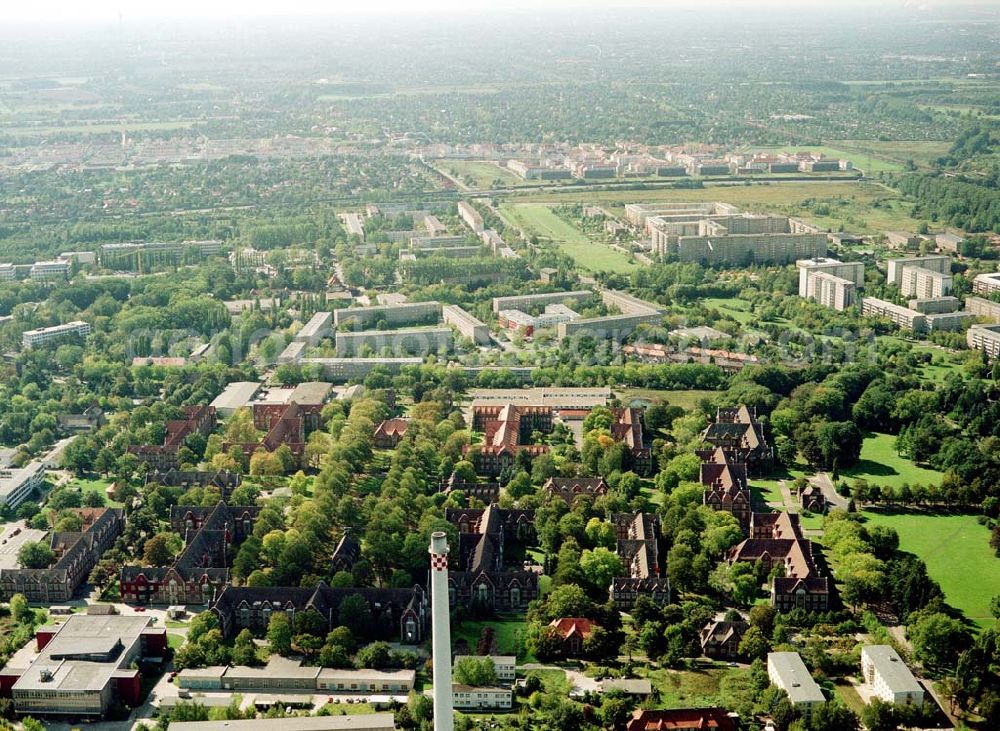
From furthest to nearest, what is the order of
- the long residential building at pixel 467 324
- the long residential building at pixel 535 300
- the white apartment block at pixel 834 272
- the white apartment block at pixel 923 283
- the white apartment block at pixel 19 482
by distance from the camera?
1. the white apartment block at pixel 834 272
2. the white apartment block at pixel 923 283
3. the long residential building at pixel 535 300
4. the long residential building at pixel 467 324
5. the white apartment block at pixel 19 482

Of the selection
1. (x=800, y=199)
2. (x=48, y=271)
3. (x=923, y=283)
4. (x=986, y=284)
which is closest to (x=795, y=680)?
(x=923, y=283)

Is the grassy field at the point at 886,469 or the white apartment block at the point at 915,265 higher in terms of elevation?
the white apartment block at the point at 915,265

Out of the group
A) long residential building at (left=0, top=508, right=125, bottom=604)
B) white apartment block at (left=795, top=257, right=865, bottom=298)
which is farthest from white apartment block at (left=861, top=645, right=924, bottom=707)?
white apartment block at (left=795, top=257, right=865, bottom=298)

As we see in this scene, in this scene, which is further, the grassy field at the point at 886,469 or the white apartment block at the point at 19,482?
the grassy field at the point at 886,469

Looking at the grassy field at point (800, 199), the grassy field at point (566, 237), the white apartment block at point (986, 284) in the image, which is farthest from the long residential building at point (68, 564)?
the grassy field at point (800, 199)

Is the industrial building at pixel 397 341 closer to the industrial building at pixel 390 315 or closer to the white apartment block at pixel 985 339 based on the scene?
the industrial building at pixel 390 315

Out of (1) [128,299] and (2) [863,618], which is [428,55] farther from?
(2) [863,618]

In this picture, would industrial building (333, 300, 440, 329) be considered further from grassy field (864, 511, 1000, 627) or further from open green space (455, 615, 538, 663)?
open green space (455, 615, 538, 663)

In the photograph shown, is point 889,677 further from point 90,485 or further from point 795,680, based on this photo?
point 90,485
